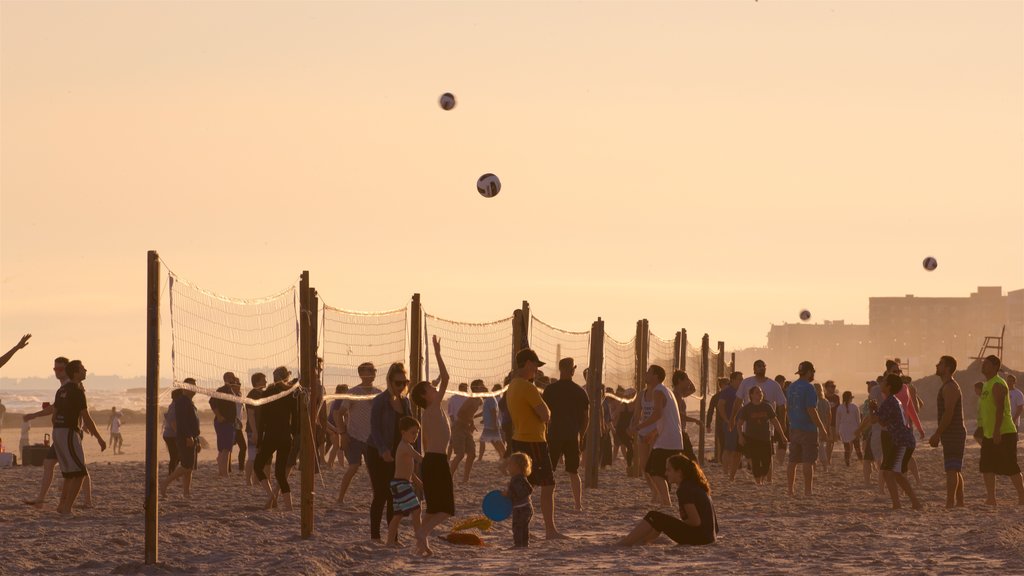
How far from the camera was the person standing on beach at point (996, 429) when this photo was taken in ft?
51.5

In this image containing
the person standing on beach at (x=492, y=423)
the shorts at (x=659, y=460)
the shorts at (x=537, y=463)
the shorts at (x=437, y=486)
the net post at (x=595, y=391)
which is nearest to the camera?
the shorts at (x=437, y=486)

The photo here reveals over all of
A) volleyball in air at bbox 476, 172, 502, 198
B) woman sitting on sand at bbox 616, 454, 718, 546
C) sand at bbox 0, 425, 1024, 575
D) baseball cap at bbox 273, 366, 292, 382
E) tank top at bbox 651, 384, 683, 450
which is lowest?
sand at bbox 0, 425, 1024, 575

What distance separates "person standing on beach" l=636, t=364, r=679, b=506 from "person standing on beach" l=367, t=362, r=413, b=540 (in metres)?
3.27

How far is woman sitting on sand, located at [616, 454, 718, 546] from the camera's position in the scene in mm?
12242

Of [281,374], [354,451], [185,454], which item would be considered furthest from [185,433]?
[354,451]

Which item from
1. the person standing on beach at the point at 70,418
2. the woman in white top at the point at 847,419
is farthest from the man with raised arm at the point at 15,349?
the woman in white top at the point at 847,419

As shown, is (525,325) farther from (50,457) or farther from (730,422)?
(50,457)

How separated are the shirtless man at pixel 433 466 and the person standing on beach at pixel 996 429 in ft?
21.4

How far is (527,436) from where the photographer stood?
508 inches

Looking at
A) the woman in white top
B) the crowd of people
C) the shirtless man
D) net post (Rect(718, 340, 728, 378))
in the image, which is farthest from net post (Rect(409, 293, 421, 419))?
net post (Rect(718, 340, 728, 378))

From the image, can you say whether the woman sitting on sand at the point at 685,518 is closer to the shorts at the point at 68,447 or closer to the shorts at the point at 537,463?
the shorts at the point at 537,463

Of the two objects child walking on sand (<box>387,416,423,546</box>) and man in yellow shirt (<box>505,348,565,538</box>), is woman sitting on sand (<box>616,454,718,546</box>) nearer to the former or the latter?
man in yellow shirt (<box>505,348,565,538</box>)

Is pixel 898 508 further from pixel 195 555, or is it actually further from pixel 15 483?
pixel 15 483

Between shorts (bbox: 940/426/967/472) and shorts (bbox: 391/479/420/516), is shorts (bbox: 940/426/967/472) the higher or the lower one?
the higher one
